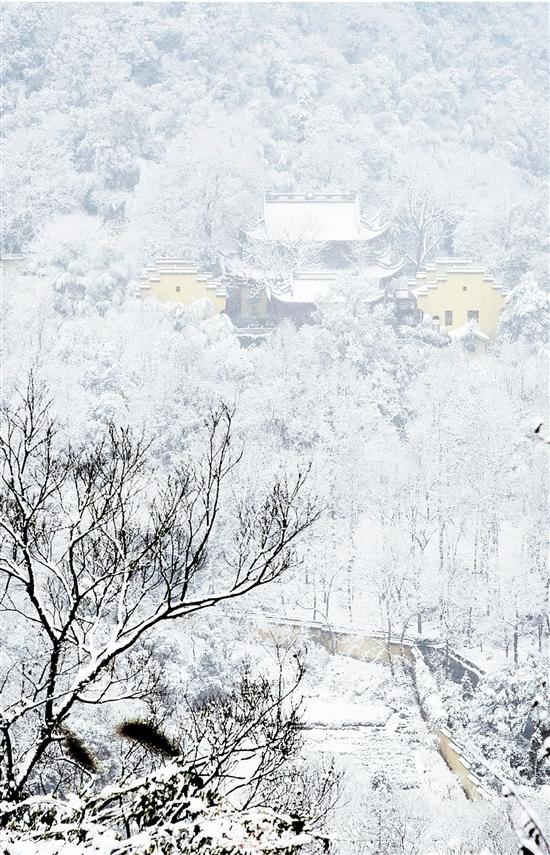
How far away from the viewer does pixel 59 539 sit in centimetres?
1596

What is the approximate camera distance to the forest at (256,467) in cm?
377

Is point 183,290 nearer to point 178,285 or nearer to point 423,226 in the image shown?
point 178,285

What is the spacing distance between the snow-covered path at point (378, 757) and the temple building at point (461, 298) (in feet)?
47.7

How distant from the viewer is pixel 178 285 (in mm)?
29516

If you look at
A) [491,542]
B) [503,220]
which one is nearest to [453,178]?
[503,220]

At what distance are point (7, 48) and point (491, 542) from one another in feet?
121

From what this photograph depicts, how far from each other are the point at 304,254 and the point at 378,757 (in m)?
20.0

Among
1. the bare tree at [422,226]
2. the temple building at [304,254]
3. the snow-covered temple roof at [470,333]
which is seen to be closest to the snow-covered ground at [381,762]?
the snow-covered temple roof at [470,333]

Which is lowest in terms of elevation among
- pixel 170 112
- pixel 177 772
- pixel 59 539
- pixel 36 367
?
pixel 59 539

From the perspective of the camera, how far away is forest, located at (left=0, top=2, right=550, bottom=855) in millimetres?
3771

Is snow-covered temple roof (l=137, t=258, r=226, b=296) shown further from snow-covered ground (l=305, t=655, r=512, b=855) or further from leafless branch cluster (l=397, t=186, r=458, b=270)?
snow-covered ground (l=305, t=655, r=512, b=855)

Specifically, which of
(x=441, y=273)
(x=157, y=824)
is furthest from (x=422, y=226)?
(x=157, y=824)

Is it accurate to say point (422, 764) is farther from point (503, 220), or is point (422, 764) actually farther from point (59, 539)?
point (503, 220)

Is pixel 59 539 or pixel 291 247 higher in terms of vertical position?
pixel 291 247
